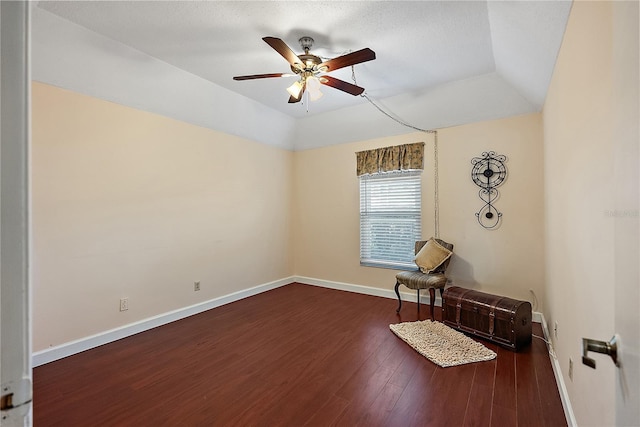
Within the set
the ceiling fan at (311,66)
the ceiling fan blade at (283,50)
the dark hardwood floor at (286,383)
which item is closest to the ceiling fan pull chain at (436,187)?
the dark hardwood floor at (286,383)

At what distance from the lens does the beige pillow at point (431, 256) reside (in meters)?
3.63

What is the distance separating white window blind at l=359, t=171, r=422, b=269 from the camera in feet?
13.9

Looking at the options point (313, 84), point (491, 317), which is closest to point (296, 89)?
point (313, 84)

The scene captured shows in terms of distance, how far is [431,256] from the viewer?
3.69m

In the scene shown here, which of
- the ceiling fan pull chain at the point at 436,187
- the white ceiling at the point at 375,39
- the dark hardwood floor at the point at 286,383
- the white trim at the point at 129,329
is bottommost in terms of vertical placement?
the dark hardwood floor at the point at 286,383

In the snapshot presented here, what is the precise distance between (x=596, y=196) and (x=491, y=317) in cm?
190

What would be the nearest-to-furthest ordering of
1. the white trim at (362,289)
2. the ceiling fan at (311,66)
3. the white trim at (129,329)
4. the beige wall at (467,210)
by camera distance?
the ceiling fan at (311,66) → the white trim at (129,329) → the beige wall at (467,210) → the white trim at (362,289)

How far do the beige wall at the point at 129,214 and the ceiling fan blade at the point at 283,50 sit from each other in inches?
73.6

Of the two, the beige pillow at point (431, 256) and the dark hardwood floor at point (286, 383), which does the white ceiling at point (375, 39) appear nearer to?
the beige pillow at point (431, 256)

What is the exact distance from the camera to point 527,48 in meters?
2.26

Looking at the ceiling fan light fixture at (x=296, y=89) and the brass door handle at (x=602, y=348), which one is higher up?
the ceiling fan light fixture at (x=296, y=89)

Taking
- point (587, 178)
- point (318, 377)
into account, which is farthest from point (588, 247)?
point (318, 377)

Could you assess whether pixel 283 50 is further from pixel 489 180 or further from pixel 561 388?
pixel 561 388

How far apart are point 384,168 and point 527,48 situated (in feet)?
7.49
